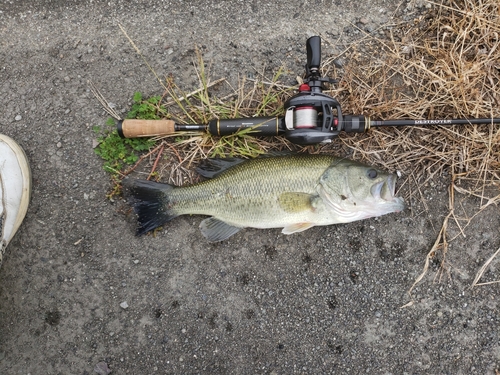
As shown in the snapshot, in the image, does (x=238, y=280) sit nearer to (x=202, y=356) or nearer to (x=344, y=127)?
(x=202, y=356)

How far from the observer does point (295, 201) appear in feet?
9.70

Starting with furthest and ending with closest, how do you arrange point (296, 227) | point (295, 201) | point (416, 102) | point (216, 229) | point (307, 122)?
point (416, 102) < point (216, 229) < point (296, 227) < point (295, 201) < point (307, 122)

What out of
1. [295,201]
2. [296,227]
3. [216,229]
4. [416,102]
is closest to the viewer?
[295,201]

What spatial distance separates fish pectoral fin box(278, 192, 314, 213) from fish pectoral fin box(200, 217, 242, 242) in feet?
1.62

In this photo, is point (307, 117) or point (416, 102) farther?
point (416, 102)

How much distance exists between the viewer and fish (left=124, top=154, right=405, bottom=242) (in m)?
2.93

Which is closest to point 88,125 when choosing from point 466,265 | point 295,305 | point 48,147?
point 48,147

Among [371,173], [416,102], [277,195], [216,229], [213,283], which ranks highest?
[416,102]

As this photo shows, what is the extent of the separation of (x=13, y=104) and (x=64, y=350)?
2.32 meters

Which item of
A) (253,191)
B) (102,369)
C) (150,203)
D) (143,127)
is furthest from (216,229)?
(102,369)

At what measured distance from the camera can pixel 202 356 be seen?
3.29m

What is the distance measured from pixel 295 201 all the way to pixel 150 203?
123 cm

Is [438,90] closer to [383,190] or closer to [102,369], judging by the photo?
[383,190]

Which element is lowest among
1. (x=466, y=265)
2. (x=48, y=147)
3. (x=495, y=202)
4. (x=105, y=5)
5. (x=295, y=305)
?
(x=295, y=305)
